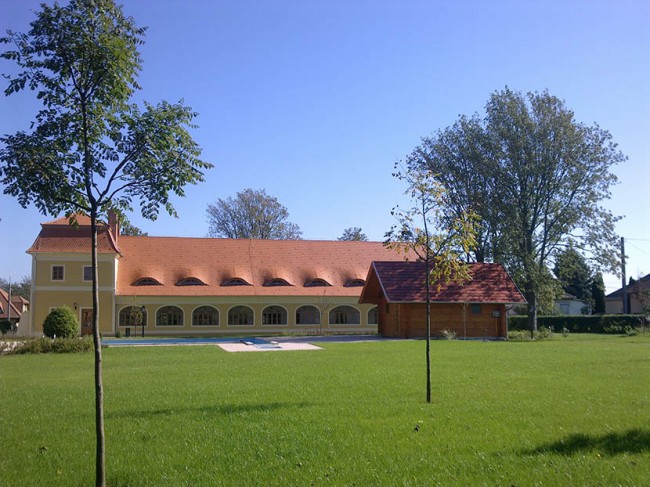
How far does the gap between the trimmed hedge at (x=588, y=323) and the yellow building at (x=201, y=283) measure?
12.9 m

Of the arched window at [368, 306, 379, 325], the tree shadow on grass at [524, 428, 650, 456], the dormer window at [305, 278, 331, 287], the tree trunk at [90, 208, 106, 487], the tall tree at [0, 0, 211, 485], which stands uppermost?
the tall tree at [0, 0, 211, 485]

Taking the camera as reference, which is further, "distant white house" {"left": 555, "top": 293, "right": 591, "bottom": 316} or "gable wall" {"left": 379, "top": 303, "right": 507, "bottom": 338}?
"distant white house" {"left": 555, "top": 293, "right": 591, "bottom": 316}

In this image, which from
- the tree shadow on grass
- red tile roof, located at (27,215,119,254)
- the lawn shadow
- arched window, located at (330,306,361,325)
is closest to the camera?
the tree shadow on grass

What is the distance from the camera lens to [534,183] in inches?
1960

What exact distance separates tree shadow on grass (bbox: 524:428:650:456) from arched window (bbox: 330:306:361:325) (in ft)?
147

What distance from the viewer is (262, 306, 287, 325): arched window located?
5162cm

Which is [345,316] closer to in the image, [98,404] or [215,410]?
[215,410]

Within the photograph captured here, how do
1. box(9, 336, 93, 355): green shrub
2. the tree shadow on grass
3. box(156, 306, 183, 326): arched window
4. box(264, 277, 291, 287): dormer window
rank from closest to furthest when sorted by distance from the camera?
the tree shadow on grass < box(9, 336, 93, 355): green shrub < box(156, 306, 183, 326): arched window < box(264, 277, 291, 287): dormer window

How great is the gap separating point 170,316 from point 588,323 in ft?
118

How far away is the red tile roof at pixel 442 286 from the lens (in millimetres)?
40062

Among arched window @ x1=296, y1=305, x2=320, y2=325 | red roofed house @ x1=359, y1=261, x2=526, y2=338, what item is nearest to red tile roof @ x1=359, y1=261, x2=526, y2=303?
red roofed house @ x1=359, y1=261, x2=526, y2=338

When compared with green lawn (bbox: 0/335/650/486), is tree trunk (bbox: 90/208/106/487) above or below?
above

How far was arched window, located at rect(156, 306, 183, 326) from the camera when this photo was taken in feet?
161

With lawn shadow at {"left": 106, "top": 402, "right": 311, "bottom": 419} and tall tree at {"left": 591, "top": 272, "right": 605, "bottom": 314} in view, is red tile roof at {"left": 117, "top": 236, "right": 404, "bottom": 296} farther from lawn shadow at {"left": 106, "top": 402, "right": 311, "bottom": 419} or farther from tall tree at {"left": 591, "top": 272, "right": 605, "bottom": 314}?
lawn shadow at {"left": 106, "top": 402, "right": 311, "bottom": 419}
